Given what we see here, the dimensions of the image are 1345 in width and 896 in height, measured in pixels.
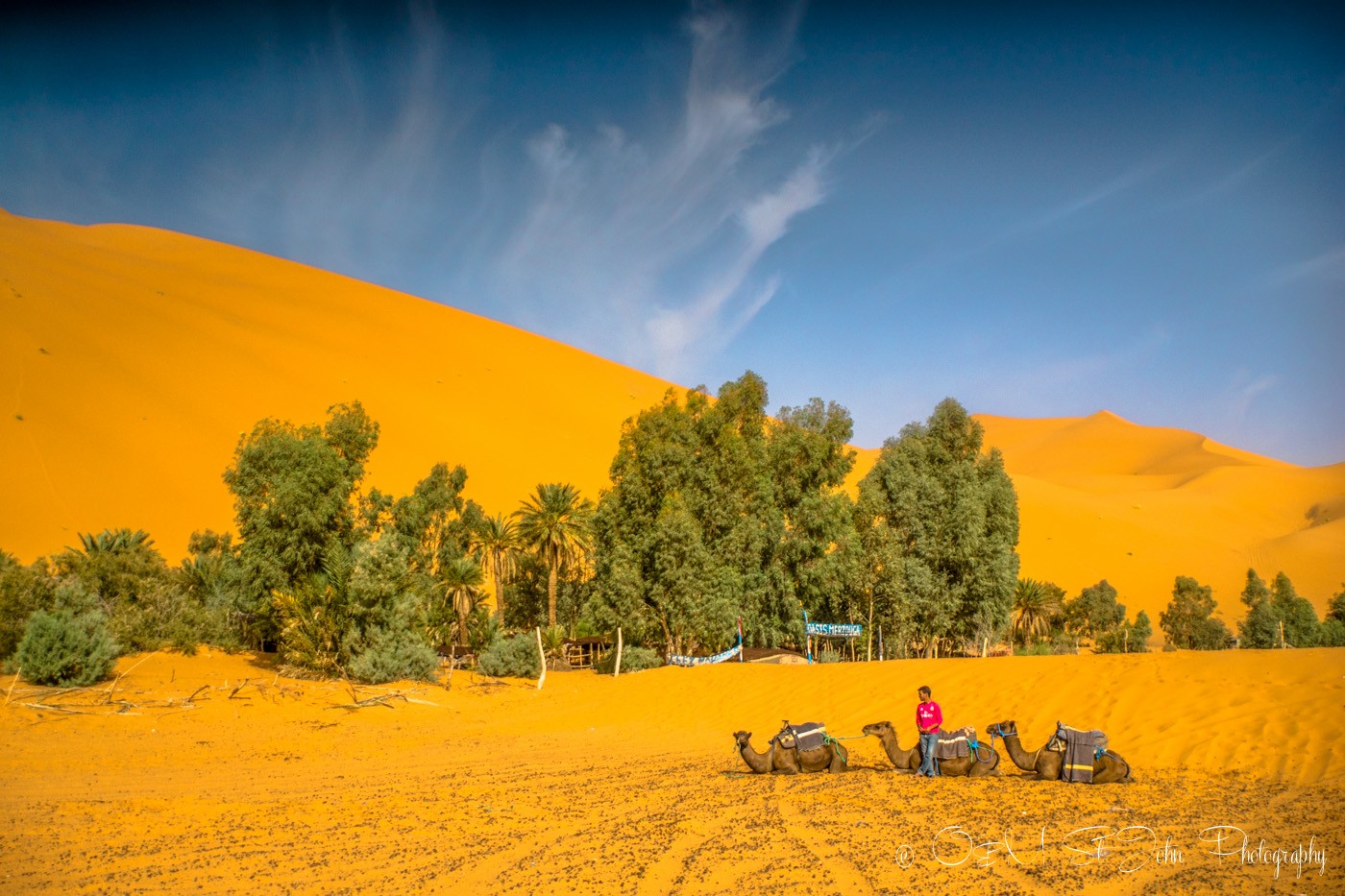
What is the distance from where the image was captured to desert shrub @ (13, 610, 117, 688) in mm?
17688

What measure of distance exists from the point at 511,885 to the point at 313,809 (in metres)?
3.77

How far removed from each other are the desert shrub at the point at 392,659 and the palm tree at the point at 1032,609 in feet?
87.0

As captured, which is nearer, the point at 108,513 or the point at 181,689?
the point at 181,689

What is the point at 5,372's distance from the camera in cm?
4112

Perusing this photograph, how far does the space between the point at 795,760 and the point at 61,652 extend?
53.4ft

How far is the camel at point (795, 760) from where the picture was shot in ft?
35.3

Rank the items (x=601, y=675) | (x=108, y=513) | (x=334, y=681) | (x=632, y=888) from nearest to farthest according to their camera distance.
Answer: (x=632, y=888) → (x=334, y=681) → (x=601, y=675) → (x=108, y=513)

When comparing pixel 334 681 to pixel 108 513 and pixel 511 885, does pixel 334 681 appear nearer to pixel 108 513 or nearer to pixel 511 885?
pixel 511 885

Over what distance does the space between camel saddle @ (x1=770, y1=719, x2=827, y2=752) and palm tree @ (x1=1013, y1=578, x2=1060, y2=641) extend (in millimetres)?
30185

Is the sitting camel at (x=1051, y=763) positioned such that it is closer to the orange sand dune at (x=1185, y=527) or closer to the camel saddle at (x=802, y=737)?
the camel saddle at (x=802, y=737)

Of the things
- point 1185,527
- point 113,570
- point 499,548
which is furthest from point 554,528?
point 1185,527

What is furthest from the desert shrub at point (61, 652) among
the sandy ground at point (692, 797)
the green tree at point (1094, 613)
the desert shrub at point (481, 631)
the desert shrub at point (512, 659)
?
the green tree at point (1094, 613)

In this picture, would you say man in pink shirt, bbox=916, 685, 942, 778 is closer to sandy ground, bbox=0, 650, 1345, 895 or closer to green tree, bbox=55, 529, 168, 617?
sandy ground, bbox=0, 650, 1345, 895

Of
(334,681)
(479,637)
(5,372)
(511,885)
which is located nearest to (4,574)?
(334,681)
